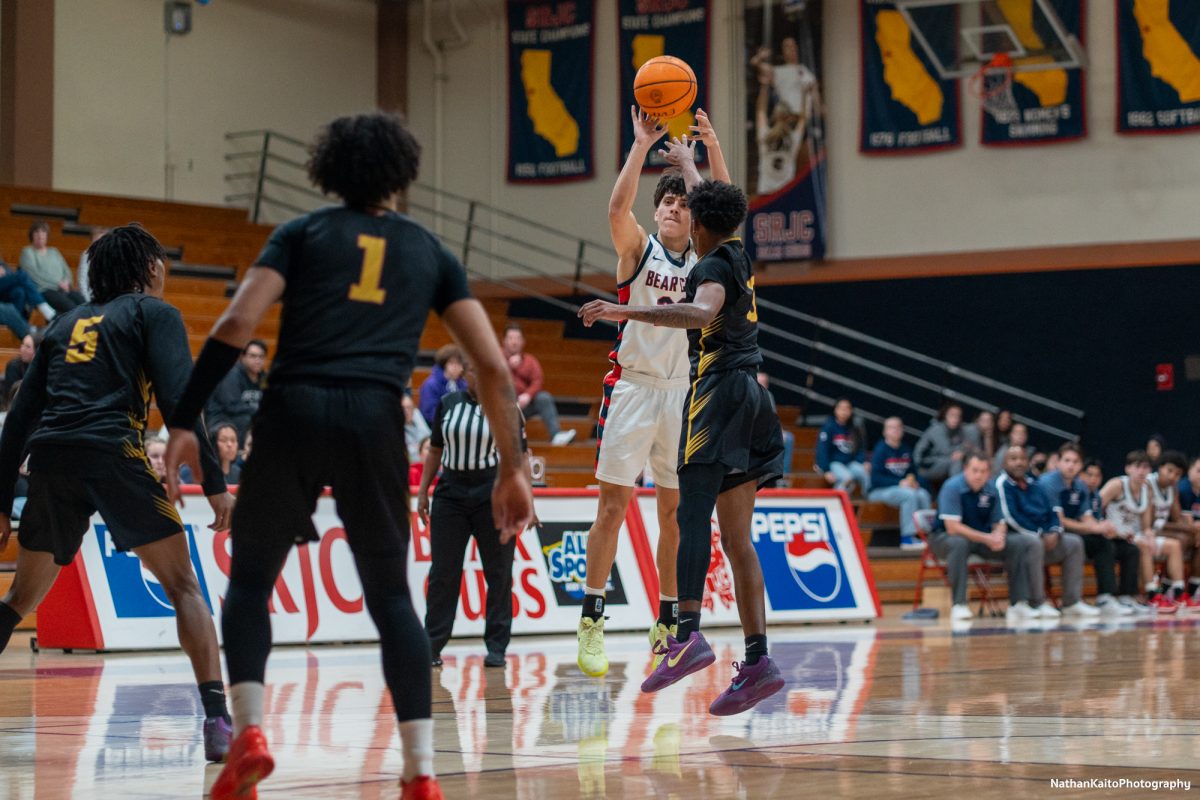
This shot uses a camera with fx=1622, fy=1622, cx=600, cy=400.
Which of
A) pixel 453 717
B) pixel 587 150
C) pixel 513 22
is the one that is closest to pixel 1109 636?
pixel 453 717

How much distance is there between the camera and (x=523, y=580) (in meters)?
12.1

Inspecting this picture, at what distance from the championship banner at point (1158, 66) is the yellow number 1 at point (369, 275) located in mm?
16982

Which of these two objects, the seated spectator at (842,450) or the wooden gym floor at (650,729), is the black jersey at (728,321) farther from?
the seated spectator at (842,450)

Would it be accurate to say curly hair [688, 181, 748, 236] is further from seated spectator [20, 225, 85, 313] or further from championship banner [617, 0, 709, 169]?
championship banner [617, 0, 709, 169]

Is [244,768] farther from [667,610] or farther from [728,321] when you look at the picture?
[667,610]

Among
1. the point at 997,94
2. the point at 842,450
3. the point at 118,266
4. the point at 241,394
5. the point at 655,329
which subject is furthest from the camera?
the point at 997,94

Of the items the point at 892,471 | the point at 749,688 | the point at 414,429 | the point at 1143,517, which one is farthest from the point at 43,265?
the point at 749,688

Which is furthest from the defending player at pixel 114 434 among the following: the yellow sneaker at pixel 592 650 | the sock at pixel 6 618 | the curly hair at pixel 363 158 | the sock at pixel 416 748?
the yellow sneaker at pixel 592 650

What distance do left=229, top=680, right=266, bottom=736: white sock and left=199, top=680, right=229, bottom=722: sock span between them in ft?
3.71

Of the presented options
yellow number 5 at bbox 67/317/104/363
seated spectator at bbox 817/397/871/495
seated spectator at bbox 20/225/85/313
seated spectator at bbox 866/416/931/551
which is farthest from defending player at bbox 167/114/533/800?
seated spectator at bbox 817/397/871/495

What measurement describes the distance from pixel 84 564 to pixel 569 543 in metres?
3.67

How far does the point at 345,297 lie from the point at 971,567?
41.7 ft

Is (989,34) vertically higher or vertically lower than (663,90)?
higher

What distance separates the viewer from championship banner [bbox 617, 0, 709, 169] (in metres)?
21.9
